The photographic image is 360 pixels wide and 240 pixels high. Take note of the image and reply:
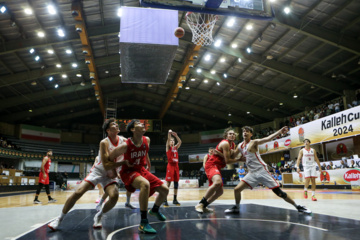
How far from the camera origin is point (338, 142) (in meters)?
21.0

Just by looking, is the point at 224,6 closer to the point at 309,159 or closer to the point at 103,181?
the point at 103,181

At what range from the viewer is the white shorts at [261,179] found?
5441 millimetres

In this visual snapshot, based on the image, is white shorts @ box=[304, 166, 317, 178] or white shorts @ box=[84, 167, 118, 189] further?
white shorts @ box=[304, 166, 317, 178]

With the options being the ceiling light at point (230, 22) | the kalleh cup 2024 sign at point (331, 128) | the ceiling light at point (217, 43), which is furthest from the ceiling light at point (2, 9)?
the kalleh cup 2024 sign at point (331, 128)

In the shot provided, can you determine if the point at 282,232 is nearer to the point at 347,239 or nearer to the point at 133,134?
the point at 347,239

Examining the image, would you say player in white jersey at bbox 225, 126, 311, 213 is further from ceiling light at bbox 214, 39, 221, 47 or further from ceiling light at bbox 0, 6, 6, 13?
ceiling light at bbox 0, 6, 6, 13

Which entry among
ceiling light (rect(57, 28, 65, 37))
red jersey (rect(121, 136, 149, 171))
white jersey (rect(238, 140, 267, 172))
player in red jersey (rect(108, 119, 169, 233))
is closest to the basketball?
white jersey (rect(238, 140, 267, 172))

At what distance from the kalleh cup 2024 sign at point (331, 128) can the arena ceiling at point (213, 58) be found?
3.35m

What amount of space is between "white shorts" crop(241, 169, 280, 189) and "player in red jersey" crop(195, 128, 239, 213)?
47 centimetres

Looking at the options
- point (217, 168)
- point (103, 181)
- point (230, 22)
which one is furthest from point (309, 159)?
point (230, 22)

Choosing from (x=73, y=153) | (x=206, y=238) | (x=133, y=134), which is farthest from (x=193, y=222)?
(x=73, y=153)

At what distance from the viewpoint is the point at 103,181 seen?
4551mm

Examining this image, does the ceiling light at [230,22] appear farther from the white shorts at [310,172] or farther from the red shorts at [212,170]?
the red shorts at [212,170]

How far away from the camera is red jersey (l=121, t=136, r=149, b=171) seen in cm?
417
